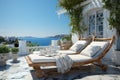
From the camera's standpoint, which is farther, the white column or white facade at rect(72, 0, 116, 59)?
the white column

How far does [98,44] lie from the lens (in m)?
7.02

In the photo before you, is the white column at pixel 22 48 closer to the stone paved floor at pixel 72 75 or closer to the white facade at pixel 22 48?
the white facade at pixel 22 48

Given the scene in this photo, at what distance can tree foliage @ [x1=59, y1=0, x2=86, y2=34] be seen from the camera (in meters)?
10.8

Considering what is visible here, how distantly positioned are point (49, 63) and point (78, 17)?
5.65 metres

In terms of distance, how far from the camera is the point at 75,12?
11000mm

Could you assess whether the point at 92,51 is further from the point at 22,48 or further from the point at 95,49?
the point at 22,48

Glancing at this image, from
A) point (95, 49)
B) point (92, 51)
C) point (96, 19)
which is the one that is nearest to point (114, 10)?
point (95, 49)

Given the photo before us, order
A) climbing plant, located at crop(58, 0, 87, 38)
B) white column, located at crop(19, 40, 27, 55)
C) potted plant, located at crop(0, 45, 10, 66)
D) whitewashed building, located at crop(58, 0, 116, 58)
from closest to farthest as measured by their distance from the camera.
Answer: potted plant, located at crop(0, 45, 10, 66) → whitewashed building, located at crop(58, 0, 116, 58) → climbing plant, located at crop(58, 0, 87, 38) → white column, located at crop(19, 40, 27, 55)

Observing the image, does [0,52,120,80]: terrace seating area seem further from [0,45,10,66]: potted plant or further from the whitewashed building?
the whitewashed building

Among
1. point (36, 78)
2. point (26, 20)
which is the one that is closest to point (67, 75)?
point (36, 78)

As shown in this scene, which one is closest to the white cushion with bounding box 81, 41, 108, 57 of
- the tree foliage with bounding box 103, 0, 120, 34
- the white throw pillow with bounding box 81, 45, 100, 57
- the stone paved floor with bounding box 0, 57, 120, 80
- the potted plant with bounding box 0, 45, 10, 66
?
the white throw pillow with bounding box 81, 45, 100, 57

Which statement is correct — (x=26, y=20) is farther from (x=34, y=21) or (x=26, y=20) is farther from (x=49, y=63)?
(x=49, y=63)

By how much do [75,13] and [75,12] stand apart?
0.19ft

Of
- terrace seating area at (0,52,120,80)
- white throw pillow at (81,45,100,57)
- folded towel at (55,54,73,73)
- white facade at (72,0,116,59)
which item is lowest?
terrace seating area at (0,52,120,80)
